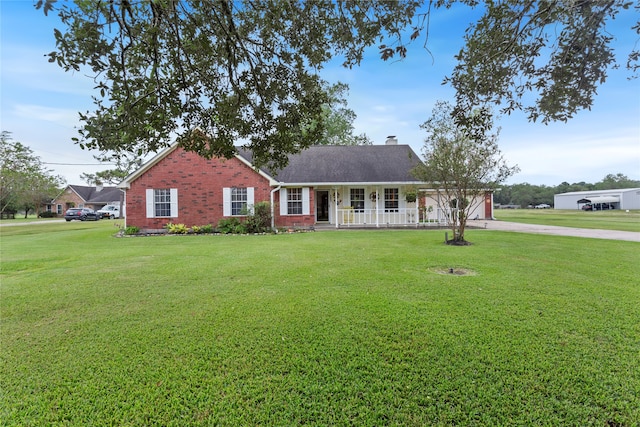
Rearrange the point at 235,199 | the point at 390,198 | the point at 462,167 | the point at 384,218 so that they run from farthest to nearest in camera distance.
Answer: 1. the point at 390,198
2. the point at 384,218
3. the point at 235,199
4. the point at 462,167

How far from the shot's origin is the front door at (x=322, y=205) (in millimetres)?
20438

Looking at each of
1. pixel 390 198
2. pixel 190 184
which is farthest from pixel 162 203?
pixel 390 198

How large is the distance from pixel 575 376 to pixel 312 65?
17.0 ft

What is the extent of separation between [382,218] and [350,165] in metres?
4.09

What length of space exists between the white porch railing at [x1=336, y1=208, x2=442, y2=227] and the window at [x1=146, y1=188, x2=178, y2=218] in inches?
364

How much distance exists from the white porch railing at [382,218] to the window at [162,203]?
926cm

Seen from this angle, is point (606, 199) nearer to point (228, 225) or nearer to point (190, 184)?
point (228, 225)

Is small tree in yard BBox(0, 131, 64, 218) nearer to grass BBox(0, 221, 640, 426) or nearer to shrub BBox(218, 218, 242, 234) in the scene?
shrub BBox(218, 218, 242, 234)

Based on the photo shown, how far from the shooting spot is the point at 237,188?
56.2 feet

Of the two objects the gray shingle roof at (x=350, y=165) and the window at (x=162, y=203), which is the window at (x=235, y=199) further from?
the window at (x=162, y=203)

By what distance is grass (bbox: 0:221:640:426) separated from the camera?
2.47 meters

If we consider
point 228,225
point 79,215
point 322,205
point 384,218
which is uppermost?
point 322,205

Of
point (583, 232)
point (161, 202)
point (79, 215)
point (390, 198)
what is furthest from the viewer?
point (79, 215)

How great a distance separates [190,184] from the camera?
16953 millimetres
